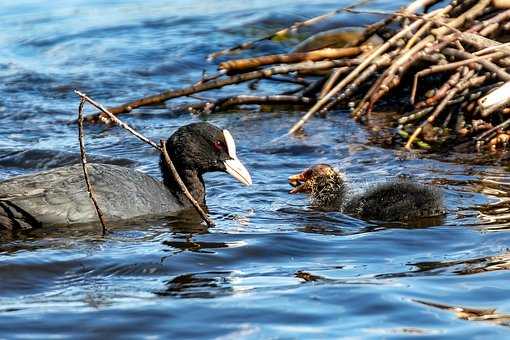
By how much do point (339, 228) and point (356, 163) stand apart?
1779 millimetres

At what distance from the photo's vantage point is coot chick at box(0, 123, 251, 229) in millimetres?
6906

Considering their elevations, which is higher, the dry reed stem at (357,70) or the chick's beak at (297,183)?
the dry reed stem at (357,70)

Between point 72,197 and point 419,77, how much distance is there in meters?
3.44

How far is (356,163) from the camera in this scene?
877cm

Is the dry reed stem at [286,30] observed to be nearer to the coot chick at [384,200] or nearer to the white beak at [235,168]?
the white beak at [235,168]

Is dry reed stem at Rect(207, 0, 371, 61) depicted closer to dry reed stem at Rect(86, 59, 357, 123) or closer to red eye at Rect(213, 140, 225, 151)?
dry reed stem at Rect(86, 59, 357, 123)

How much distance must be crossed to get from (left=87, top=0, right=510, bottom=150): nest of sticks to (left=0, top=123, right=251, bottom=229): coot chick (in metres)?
1.25

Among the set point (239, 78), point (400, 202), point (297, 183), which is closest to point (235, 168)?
point (297, 183)

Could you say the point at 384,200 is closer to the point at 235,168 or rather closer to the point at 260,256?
the point at 260,256

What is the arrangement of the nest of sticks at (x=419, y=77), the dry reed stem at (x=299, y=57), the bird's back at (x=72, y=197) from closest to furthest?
the bird's back at (x=72, y=197)
the nest of sticks at (x=419, y=77)
the dry reed stem at (x=299, y=57)

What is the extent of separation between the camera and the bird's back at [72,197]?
22.6ft

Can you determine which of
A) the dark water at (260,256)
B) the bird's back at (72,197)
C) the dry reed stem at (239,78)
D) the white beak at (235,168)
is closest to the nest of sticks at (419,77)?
the dry reed stem at (239,78)

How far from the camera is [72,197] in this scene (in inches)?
275

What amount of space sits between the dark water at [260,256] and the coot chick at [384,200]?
121 mm
